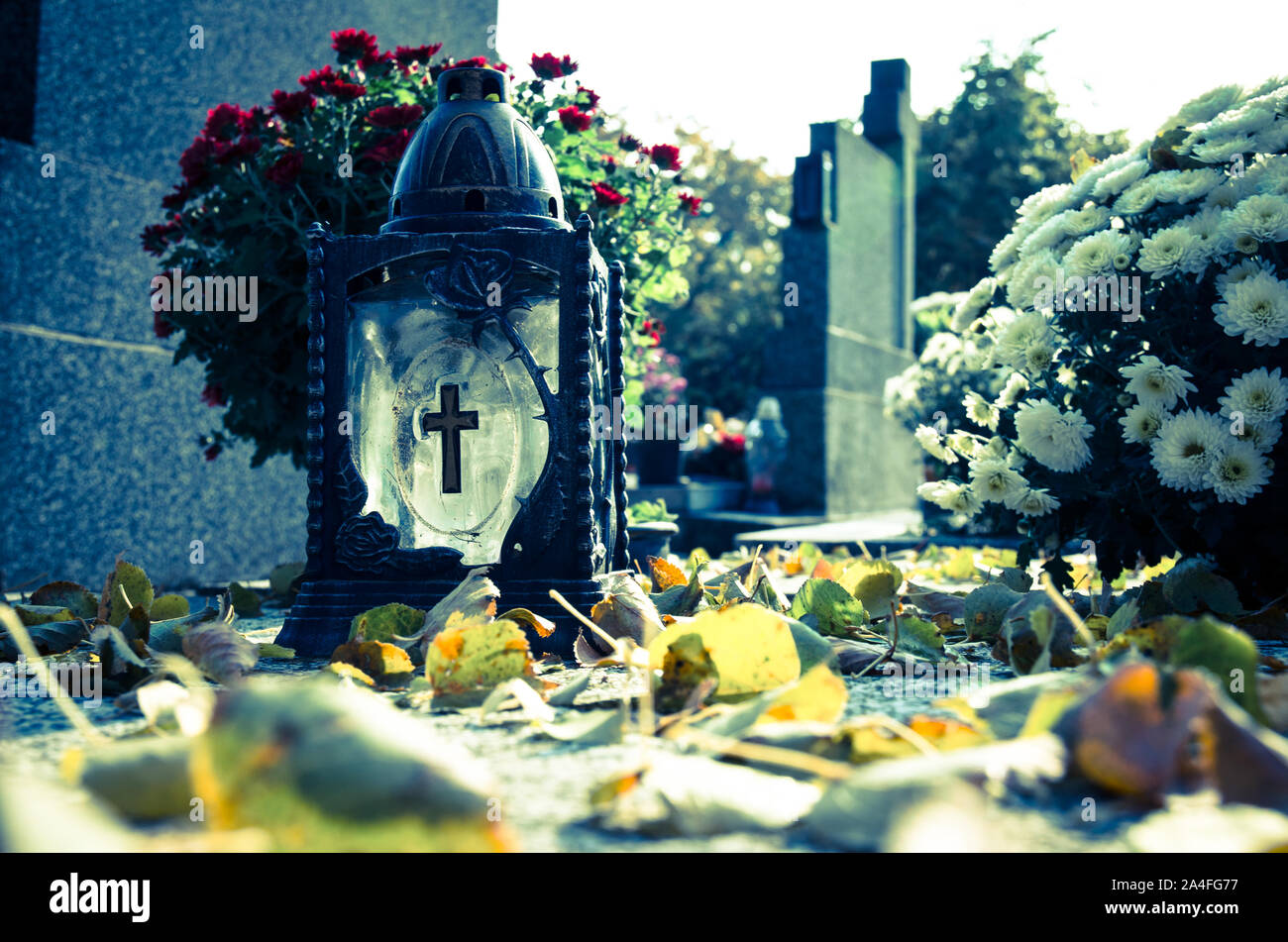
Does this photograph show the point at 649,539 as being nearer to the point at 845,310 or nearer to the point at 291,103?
the point at 291,103

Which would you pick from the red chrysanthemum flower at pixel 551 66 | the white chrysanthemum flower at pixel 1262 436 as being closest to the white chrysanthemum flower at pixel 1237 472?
the white chrysanthemum flower at pixel 1262 436

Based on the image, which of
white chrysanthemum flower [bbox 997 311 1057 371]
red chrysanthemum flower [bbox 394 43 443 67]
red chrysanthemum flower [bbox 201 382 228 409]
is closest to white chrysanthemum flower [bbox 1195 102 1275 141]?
white chrysanthemum flower [bbox 997 311 1057 371]

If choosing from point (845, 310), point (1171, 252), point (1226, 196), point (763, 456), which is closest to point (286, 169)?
point (1171, 252)

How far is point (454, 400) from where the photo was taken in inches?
84.9

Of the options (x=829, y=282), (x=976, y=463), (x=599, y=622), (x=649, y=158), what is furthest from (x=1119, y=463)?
(x=829, y=282)

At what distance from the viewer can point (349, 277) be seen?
2160 mm

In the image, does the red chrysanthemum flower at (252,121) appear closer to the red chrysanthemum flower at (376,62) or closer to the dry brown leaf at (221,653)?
the red chrysanthemum flower at (376,62)

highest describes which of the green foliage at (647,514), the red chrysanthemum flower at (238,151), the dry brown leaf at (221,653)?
the red chrysanthemum flower at (238,151)

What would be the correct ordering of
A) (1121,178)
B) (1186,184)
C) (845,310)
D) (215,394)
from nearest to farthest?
1. (1186,184)
2. (1121,178)
3. (215,394)
4. (845,310)

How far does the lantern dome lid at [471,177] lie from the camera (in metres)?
2.21

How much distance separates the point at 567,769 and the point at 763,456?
27.4ft

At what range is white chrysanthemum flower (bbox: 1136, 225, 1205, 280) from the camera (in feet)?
6.95

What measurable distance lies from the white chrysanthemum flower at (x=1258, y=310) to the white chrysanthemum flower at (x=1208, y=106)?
0.59m
